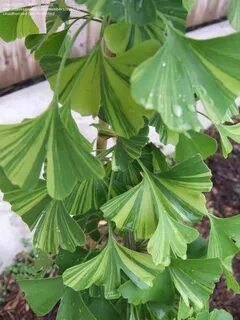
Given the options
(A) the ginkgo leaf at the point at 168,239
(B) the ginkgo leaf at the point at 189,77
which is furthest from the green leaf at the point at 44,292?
(B) the ginkgo leaf at the point at 189,77

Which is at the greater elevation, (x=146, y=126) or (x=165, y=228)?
(x=146, y=126)

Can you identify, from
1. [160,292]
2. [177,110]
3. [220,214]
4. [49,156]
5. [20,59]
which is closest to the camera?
[177,110]

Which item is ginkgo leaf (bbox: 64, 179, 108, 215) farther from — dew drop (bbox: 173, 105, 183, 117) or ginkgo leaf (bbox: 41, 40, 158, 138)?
dew drop (bbox: 173, 105, 183, 117)

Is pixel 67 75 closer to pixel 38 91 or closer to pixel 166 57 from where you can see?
pixel 166 57

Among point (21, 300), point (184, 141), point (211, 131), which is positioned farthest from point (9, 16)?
point (211, 131)

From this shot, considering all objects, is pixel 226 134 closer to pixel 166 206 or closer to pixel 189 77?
pixel 166 206

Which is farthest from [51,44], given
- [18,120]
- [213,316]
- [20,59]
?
[20,59]

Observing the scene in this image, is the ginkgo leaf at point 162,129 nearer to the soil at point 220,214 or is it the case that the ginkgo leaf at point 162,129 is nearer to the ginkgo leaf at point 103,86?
the ginkgo leaf at point 103,86
